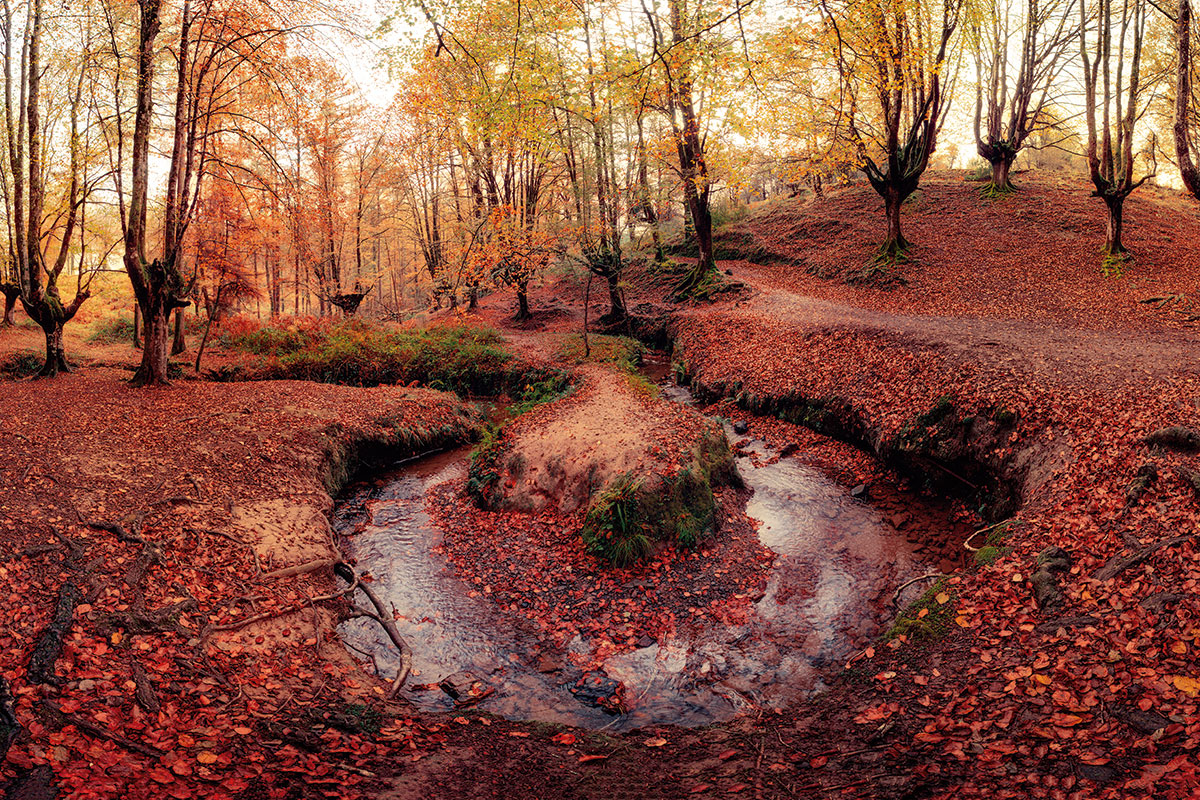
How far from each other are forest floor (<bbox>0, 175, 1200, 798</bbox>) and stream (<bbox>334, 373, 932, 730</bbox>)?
0.50m

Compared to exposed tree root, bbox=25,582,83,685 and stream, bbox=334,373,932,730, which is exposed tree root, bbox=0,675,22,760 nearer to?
exposed tree root, bbox=25,582,83,685

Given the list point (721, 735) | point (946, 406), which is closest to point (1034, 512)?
point (946, 406)

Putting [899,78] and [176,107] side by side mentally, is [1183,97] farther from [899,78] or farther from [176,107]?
[176,107]

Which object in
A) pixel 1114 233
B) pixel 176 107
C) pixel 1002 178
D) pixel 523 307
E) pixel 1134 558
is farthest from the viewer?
pixel 523 307

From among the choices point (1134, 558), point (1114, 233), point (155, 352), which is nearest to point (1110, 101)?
point (1114, 233)

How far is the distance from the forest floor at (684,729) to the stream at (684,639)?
50 cm

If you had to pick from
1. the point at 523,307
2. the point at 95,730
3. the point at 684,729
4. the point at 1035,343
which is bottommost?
the point at 684,729

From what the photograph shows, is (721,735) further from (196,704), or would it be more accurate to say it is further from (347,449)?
(347,449)

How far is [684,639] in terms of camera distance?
6.86 metres

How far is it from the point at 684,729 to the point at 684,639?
1557 millimetres

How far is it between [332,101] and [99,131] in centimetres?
1121

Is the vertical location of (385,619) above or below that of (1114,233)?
below

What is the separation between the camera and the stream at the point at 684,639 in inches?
231

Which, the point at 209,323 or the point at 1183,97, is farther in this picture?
the point at 209,323
